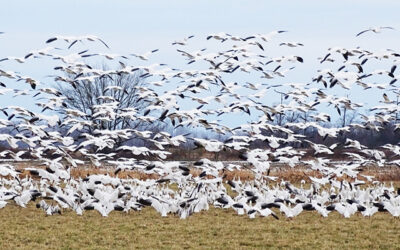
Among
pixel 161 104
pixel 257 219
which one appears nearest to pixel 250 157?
pixel 257 219

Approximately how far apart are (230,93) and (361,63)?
4104 mm

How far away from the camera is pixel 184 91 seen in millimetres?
20203

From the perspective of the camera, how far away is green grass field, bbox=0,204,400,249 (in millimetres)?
14359

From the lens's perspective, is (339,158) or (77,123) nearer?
(77,123)

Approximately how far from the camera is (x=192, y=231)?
15961mm

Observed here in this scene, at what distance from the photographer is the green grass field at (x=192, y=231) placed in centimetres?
1436

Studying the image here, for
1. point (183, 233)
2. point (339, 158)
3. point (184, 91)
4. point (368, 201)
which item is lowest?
point (339, 158)

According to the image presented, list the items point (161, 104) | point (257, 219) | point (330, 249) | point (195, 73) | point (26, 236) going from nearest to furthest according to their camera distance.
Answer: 1. point (330, 249)
2. point (26, 236)
3. point (257, 219)
4. point (161, 104)
5. point (195, 73)

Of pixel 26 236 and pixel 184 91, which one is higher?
pixel 184 91

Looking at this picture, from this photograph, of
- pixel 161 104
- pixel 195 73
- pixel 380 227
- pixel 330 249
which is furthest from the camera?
pixel 195 73

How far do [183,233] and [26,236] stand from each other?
342 centimetres

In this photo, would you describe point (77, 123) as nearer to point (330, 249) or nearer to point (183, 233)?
point (183, 233)

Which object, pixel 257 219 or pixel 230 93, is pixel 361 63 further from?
pixel 257 219

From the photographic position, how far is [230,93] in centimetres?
2189
